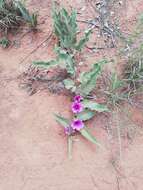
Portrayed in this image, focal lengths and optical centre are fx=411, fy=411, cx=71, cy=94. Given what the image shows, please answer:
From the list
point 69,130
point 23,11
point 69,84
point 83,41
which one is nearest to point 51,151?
point 69,130

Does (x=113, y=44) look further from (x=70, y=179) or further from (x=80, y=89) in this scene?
(x=70, y=179)

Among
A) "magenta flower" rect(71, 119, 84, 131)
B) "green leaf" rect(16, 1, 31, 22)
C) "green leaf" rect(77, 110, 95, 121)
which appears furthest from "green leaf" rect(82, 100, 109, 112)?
"green leaf" rect(16, 1, 31, 22)

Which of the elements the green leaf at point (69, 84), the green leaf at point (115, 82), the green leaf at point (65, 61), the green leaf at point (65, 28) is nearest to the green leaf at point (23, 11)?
the green leaf at point (65, 28)

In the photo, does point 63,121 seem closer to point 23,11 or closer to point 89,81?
point 89,81

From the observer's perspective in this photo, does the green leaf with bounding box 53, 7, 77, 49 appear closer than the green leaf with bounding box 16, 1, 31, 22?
Yes

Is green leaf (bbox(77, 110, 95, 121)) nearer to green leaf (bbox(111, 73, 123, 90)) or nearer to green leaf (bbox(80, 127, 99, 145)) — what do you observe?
green leaf (bbox(80, 127, 99, 145))

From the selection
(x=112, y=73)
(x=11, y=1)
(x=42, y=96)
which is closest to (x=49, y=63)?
(x=42, y=96)
